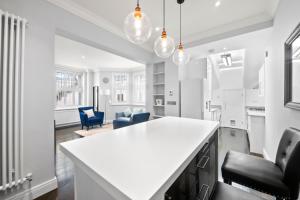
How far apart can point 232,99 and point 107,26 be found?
5.62 metres

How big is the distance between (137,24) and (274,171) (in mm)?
1819

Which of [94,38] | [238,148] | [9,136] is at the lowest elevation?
[238,148]

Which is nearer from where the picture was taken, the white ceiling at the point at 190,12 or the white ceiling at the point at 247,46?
the white ceiling at the point at 190,12

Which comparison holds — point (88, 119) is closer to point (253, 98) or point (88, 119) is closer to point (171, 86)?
point (171, 86)

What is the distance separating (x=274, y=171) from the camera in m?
1.12

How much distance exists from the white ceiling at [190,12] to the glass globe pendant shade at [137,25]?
112cm

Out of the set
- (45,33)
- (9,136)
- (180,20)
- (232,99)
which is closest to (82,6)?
(45,33)

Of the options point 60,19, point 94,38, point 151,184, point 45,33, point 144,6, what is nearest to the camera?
point 151,184

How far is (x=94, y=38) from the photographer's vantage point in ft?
8.11

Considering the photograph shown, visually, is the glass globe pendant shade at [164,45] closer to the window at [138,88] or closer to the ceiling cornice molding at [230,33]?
the ceiling cornice molding at [230,33]

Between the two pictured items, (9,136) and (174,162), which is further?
(9,136)

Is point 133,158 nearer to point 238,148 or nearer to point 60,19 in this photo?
point 60,19

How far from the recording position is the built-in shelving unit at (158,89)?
171 inches

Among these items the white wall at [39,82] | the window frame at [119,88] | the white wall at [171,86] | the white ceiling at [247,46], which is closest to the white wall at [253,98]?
the white ceiling at [247,46]
